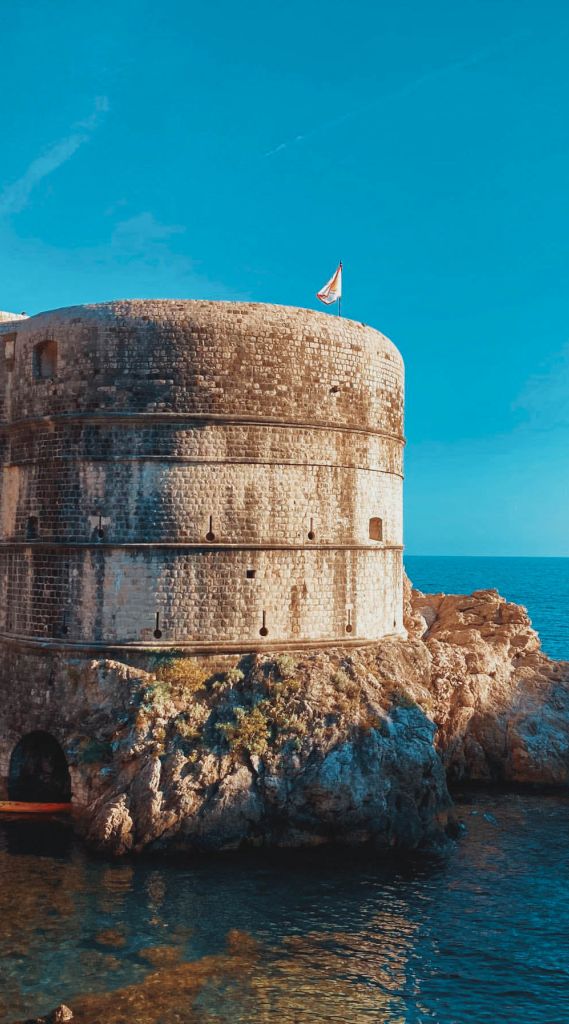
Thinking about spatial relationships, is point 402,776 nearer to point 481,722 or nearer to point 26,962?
point 481,722

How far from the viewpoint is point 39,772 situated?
74.9 ft

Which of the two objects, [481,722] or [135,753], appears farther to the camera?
[481,722]

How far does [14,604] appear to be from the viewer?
23.2 m

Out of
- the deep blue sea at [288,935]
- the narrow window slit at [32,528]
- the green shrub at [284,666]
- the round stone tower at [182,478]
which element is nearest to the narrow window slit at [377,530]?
the round stone tower at [182,478]

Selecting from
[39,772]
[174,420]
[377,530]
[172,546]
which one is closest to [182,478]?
[174,420]

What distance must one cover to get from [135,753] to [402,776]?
6405 mm

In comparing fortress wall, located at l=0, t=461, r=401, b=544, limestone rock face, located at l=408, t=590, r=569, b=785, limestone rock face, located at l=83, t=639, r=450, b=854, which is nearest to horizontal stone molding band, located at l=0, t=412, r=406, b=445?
fortress wall, located at l=0, t=461, r=401, b=544

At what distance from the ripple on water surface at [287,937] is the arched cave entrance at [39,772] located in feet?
8.18

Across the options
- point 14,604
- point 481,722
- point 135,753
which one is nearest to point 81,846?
point 135,753

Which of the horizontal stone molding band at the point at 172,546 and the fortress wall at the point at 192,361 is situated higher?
the fortress wall at the point at 192,361

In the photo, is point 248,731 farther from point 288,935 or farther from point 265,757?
point 288,935

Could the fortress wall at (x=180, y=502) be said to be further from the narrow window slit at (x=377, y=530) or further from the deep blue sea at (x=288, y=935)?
the deep blue sea at (x=288, y=935)

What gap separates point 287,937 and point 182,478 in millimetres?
11167

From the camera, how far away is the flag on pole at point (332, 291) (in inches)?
981
